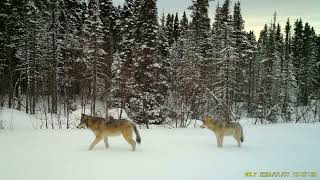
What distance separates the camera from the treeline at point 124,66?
29.6 m

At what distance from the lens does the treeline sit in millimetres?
29594

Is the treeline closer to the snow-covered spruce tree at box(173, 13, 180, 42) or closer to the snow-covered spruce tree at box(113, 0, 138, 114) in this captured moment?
the snow-covered spruce tree at box(113, 0, 138, 114)

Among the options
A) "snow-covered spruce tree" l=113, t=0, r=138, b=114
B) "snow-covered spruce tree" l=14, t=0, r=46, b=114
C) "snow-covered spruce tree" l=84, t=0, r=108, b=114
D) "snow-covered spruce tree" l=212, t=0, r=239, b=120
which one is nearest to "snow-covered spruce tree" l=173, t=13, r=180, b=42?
"snow-covered spruce tree" l=113, t=0, r=138, b=114

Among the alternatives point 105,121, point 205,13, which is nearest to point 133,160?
point 105,121

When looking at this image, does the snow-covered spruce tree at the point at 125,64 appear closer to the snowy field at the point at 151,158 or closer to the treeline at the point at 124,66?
the treeline at the point at 124,66

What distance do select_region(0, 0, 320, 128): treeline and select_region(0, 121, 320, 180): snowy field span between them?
9.94 m

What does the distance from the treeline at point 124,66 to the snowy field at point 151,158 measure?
9938 mm

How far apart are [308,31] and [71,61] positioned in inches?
2136

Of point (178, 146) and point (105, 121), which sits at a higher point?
point (105, 121)

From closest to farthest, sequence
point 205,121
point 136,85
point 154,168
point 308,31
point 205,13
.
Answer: point 154,168 < point 205,121 < point 136,85 < point 205,13 < point 308,31

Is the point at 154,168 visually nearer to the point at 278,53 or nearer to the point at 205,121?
the point at 205,121

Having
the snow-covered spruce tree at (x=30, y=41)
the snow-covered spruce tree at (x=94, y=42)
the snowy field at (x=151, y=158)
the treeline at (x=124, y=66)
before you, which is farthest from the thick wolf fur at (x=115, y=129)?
the snow-covered spruce tree at (x=94, y=42)

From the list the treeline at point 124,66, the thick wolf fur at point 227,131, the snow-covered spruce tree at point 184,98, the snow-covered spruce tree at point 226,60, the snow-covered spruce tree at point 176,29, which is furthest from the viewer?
the snow-covered spruce tree at point 176,29

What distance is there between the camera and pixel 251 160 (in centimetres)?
916
